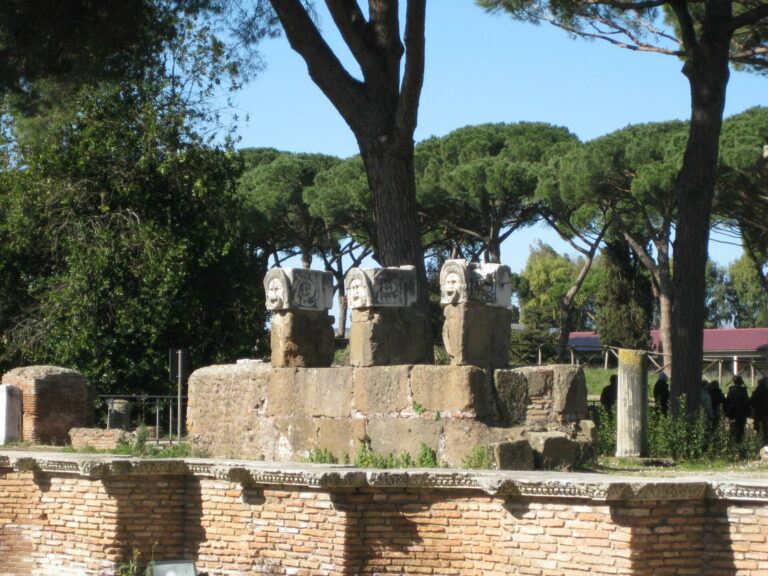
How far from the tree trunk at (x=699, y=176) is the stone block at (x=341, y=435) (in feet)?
17.2

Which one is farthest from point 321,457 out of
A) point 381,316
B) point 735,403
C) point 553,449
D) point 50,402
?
point 735,403

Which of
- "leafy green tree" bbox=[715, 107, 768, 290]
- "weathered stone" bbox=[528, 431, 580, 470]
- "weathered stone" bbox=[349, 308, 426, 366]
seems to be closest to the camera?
"weathered stone" bbox=[528, 431, 580, 470]

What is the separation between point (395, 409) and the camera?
30.5 ft

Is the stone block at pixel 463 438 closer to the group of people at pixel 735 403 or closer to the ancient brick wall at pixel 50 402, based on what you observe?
the group of people at pixel 735 403

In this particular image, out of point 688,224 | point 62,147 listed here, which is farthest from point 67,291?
point 688,224

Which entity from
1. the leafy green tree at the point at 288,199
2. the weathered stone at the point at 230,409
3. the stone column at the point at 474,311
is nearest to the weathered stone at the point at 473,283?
the stone column at the point at 474,311

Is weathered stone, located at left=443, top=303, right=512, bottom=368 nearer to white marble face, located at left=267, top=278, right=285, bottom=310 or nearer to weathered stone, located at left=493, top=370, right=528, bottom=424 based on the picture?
weathered stone, located at left=493, top=370, right=528, bottom=424

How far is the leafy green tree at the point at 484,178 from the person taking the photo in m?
30.0

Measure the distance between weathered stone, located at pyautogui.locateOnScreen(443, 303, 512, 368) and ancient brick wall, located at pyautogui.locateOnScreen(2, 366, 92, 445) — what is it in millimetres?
7432

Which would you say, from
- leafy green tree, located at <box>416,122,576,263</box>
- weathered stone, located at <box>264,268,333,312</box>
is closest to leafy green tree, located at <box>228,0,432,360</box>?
weathered stone, located at <box>264,268,333,312</box>

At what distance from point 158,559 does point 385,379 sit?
279cm

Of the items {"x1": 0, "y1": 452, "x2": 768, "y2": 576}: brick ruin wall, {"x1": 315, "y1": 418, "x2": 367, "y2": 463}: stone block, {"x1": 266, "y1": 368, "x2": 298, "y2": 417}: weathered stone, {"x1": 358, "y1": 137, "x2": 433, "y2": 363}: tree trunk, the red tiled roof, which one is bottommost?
{"x1": 0, "y1": 452, "x2": 768, "y2": 576}: brick ruin wall

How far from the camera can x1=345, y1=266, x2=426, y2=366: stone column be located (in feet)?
31.7

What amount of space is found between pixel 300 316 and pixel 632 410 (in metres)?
3.53
